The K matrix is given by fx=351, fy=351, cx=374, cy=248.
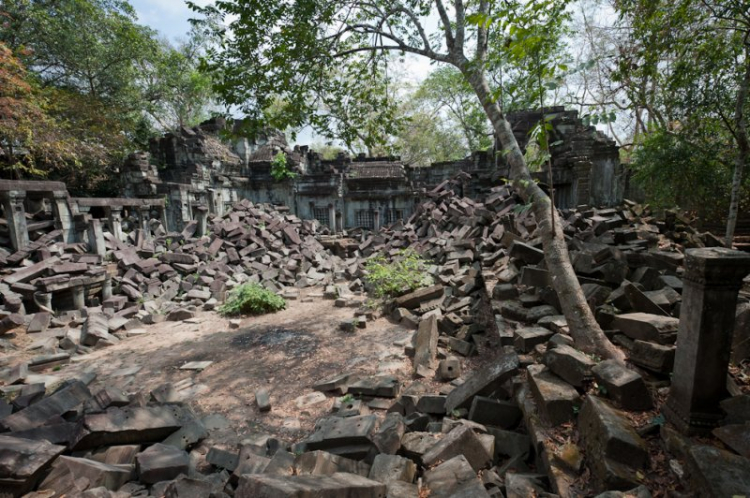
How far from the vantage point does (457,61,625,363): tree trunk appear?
140 inches

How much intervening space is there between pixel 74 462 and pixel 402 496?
2.51 meters

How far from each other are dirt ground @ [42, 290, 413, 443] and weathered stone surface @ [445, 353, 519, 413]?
4.31 ft

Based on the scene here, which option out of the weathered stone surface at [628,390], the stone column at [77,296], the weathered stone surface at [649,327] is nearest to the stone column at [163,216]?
the stone column at [77,296]

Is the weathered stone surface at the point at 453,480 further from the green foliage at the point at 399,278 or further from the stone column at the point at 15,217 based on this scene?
the stone column at the point at 15,217

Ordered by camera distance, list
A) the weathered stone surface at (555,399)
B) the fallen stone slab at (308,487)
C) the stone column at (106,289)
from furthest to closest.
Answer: the stone column at (106,289) < the weathered stone surface at (555,399) < the fallen stone slab at (308,487)

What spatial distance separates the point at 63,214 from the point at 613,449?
11.6 m

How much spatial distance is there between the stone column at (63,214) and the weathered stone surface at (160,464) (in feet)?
28.0

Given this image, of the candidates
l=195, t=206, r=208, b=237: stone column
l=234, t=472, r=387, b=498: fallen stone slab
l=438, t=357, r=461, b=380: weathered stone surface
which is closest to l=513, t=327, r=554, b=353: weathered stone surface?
l=438, t=357, r=461, b=380: weathered stone surface

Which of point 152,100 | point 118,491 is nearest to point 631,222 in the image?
point 118,491

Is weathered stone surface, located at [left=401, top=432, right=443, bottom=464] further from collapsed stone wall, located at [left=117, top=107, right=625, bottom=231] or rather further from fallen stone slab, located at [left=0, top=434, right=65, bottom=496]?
collapsed stone wall, located at [left=117, top=107, right=625, bottom=231]

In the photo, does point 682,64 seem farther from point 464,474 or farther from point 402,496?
point 402,496

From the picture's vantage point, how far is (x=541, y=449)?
8.47ft

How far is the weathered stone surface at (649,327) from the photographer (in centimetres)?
321

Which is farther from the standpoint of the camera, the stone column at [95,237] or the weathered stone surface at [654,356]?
the stone column at [95,237]
